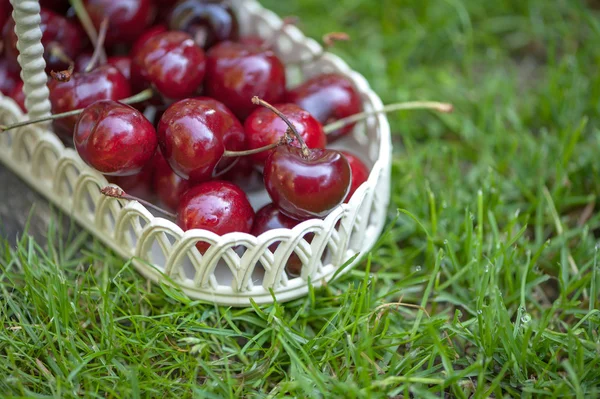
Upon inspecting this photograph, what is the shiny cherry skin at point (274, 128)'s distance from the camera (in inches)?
50.6

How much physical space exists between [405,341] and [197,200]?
0.50 meters

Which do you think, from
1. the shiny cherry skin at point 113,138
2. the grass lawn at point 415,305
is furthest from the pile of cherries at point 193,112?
the grass lawn at point 415,305

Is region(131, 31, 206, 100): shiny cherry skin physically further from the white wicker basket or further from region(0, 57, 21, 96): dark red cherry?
region(0, 57, 21, 96): dark red cherry

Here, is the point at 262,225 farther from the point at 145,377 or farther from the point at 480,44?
the point at 480,44

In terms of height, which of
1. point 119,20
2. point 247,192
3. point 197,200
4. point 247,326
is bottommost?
point 247,326

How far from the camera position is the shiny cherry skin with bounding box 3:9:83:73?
140 cm

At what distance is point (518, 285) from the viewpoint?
4.52ft

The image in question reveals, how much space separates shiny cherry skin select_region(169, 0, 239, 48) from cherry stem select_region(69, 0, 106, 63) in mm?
186

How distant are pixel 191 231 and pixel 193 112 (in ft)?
0.81

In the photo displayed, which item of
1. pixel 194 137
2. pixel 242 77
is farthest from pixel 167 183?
pixel 242 77

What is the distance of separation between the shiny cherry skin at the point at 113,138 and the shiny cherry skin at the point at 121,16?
354 mm

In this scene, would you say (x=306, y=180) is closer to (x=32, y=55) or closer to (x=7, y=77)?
(x=32, y=55)

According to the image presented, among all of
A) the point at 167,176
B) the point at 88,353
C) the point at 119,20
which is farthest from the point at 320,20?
the point at 88,353

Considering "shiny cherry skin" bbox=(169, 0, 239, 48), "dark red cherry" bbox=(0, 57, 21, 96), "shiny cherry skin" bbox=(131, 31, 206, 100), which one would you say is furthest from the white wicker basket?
"shiny cherry skin" bbox=(169, 0, 239, 48)
